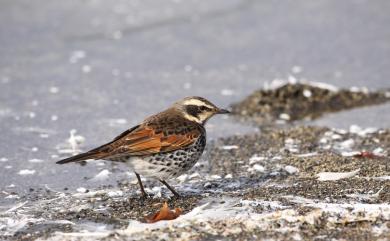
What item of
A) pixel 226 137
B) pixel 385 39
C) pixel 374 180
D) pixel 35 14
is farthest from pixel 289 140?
pixel 35 14

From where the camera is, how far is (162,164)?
23.7 feet

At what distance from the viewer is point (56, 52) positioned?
12922 mm

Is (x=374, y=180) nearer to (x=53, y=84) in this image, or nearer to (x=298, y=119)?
(x=298, y=119)

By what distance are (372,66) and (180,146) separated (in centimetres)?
556

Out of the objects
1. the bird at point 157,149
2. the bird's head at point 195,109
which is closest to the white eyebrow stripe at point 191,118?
the bird's head at point 195,109

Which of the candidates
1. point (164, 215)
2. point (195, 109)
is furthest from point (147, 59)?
point (164, 215)

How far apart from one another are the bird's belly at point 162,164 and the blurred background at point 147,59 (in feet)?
3.54

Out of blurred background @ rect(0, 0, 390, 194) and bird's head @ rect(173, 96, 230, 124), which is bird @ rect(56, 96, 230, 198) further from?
blurred background @ rect(0, 0, 390, 194)

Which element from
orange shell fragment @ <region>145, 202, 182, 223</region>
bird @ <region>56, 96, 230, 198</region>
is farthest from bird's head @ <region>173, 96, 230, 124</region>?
orange shell fragment @ <region>145, 202, 182, 223</region>

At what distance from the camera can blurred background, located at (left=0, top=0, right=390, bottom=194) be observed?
9.84 meters

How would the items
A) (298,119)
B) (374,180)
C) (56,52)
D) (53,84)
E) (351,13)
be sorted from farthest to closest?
1. (351,13)
2. (56,52)
3. (53,84)
4. (298,119)
5. (374,180)

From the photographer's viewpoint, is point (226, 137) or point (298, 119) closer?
point (226, 137)

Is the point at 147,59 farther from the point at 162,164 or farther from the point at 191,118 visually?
the point at 162,164

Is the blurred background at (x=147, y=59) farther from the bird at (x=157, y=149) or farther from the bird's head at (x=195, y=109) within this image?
the bird's head at (x=195, y=109)
